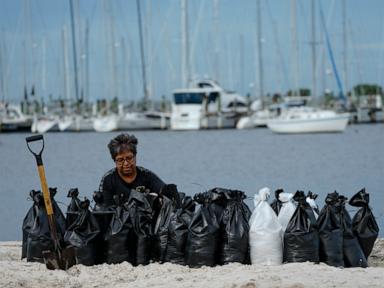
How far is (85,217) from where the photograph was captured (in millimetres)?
9930

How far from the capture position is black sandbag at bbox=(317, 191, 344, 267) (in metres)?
9.63

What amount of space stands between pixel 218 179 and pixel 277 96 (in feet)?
193

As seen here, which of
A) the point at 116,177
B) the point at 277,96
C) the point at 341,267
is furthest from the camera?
the point at 277,96

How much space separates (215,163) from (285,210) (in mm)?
31485

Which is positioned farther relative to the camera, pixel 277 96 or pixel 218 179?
pixel 277 96

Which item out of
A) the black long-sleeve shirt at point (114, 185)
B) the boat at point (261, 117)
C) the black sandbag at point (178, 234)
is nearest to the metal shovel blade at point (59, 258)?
the black long-sleeve shirt at point (114, 185)

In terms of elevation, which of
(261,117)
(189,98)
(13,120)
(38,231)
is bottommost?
(261,117)

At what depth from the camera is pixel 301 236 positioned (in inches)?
374

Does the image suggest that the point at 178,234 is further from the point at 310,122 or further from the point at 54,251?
the point at 310,122

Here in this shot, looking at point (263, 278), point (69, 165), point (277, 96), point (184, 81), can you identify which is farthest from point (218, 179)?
point (277, 96)

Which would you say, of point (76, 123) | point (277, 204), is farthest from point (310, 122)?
point (277, 204)

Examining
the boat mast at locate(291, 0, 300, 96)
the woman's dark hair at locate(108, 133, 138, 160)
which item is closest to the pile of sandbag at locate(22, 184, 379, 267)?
the woman's dark hair at locate(108, 133, 138, 160)

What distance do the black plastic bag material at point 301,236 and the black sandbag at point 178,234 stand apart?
3.06ft

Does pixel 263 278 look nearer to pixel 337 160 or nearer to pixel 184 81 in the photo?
pixel 337 160
